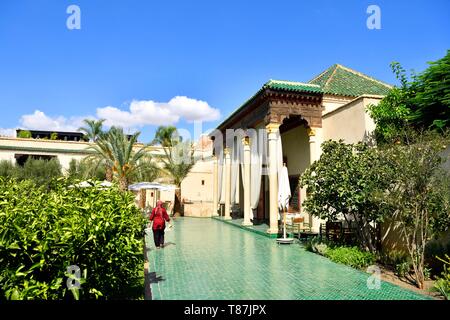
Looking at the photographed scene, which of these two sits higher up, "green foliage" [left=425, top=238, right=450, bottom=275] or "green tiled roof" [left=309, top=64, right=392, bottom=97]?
"green tiled roof" [left=309, top=64, right=392, bottom=97]

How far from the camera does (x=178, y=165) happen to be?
24.1m

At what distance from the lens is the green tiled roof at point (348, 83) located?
14055 millimetres

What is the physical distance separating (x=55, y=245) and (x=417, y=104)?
10359 millimetres

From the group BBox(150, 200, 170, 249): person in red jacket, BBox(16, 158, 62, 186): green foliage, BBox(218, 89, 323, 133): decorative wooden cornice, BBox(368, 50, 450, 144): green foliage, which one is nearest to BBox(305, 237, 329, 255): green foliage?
BBox(368, 50, 450, 144): green foliage

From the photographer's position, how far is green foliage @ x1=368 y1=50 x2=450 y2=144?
29.4 feet

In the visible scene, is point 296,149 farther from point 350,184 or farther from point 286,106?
point 350,184

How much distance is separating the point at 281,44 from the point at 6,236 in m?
8.85

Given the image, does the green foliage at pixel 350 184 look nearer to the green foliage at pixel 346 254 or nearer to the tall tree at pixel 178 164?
the green foliage at pixel 346 254

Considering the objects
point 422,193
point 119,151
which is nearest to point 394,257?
point 422,193

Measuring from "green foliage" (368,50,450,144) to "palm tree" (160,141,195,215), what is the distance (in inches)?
633

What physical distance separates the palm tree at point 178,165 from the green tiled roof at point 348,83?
12.2 m

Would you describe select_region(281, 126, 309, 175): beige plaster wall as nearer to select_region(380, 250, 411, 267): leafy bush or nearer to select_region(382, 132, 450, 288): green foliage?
select_region(380, 250, 411, 267): leafy bush
